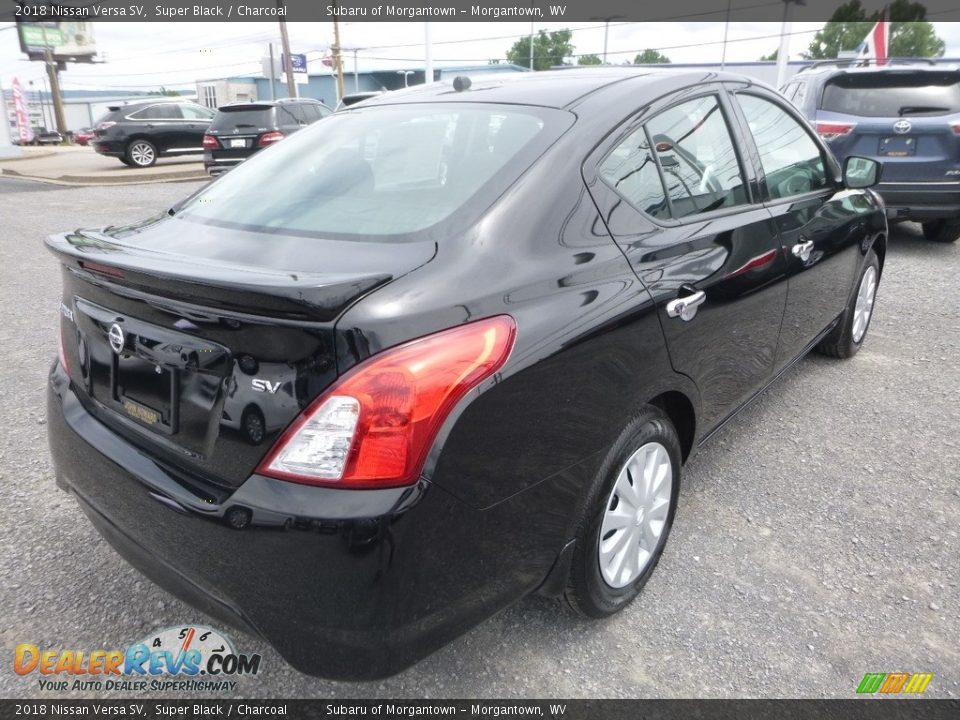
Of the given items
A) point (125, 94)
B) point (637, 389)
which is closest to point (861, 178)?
point (637, 389)

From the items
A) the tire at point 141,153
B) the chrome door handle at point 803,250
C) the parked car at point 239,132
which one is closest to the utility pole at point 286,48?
the tire at point 141,153

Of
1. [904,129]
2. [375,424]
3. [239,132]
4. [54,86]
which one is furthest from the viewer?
[54,86]

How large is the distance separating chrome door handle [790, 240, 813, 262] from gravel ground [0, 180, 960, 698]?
898 millimetres

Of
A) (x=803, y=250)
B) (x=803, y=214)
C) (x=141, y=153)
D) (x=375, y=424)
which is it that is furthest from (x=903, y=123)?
(x=141, y=153)

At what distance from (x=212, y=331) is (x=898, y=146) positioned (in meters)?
6.92

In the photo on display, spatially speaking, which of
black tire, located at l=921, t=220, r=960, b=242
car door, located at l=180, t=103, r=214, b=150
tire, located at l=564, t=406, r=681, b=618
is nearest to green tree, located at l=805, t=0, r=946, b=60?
car door, located at l=180, t=103, r=214, b=150

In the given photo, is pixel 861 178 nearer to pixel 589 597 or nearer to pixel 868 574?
pixel 868 574

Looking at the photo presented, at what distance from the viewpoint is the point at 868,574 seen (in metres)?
2.46

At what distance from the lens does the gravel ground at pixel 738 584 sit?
2033mm

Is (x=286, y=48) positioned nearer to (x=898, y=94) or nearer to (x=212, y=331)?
(x=898, y=94)

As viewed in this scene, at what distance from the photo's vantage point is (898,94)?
6.65 m

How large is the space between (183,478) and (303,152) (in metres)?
1.32

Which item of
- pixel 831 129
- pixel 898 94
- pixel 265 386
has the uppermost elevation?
pixel 898 94

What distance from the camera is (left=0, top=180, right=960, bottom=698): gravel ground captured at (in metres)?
2.03
